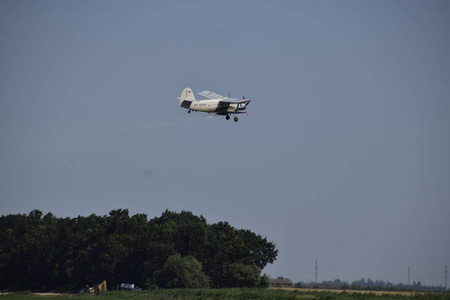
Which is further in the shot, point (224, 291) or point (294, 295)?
point (224, 291)

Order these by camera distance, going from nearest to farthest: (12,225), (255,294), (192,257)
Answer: (255,294) < (192,257) < (12,225)

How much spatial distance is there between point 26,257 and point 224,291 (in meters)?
56.5

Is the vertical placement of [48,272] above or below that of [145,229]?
below

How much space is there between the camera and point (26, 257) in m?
121

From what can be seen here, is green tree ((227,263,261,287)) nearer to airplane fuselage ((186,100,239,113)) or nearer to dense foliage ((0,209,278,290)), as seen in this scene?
dense foliage ((0,209,278,290))

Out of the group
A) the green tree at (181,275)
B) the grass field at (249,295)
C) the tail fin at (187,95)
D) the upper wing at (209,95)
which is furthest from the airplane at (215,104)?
the green tree at (181,275)

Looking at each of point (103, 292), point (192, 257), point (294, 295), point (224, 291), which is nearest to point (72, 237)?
point (192, 257)

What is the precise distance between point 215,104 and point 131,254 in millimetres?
40078

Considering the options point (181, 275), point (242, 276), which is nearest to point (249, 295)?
point (181, 275)

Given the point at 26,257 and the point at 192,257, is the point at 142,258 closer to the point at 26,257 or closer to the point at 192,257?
the point at 192,257

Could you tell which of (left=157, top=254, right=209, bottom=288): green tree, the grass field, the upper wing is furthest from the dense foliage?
the upper wing

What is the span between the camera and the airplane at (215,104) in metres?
79.7

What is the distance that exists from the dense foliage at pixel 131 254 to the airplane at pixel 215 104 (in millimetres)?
25425

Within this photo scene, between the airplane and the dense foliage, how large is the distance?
25425 millimetres
